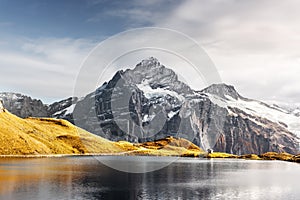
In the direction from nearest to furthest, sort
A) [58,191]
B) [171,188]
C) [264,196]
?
[58,191], [264,196], [171,188]

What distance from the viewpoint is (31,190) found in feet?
297

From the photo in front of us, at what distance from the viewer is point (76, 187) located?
101 metres

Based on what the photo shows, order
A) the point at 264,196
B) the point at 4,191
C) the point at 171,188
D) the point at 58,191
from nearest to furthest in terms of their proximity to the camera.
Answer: the point at 4,191 → the point at 58,191 → the point at 264,196 → the point at 171,188

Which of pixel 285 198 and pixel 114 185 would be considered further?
pixel 114 185

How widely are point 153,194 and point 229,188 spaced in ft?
100

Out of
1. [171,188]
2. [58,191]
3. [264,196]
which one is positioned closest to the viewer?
[58,191]

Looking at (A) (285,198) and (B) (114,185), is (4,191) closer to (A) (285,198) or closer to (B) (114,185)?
(B) (114,185)

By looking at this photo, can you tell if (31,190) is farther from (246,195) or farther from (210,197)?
(246,195)

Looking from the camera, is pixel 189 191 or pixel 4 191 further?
pixel 189 191

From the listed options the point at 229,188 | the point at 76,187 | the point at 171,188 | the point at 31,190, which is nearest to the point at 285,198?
the point at 229,188

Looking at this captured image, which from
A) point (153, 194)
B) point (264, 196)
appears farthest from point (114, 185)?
point (264, 196)

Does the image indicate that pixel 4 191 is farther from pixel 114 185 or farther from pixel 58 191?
pixel 114 185

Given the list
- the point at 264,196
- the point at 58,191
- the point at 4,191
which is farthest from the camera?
the point at 264,196

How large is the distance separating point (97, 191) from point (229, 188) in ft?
139
